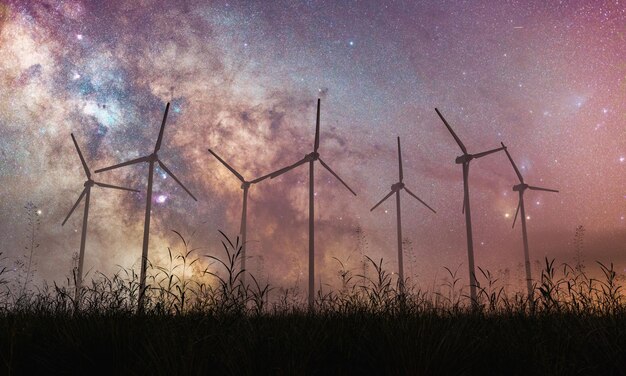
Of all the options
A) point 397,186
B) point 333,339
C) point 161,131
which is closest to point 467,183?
point 397,186

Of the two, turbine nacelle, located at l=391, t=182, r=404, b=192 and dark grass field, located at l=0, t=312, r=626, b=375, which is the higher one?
turbine nacelle, located at l=391, t=182, r=404, b=192

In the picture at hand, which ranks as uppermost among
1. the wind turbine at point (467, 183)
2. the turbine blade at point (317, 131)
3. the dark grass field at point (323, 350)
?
the turbine blade at point (317, 131)

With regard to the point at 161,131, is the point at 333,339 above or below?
below

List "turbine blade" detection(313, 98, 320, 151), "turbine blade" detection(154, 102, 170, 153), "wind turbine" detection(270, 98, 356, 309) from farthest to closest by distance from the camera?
"turbine blade" detection(313, 98, 320, 151) < "turbine blade" detection(154, 102, 170, 153) < "wind turbine" detection(270, 98, 356, 309)

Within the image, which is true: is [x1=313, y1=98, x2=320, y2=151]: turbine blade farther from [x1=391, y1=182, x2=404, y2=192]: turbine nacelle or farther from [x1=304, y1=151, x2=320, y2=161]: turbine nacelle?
[x1=391, y1=182, x2=404, y2=192]: turbine nacelle

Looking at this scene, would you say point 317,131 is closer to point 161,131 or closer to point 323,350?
point 161,131

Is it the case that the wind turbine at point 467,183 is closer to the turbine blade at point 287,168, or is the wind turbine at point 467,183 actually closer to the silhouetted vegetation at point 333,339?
the turbine blade at point 287,168

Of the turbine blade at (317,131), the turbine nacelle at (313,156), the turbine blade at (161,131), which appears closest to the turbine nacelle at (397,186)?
the turbine nacelle at (313,156)

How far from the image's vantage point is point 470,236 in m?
36.5

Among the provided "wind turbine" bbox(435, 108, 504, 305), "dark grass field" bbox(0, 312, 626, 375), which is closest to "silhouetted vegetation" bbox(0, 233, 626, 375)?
"dark grass field" bbox(0, 312, 626, 375)

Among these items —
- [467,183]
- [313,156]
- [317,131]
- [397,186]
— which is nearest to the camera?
[467,183]

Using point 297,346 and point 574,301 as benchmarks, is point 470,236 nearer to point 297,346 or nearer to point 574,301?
point 574,301

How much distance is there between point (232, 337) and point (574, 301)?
21.3 ft

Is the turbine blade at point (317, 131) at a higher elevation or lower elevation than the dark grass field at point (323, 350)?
higher
